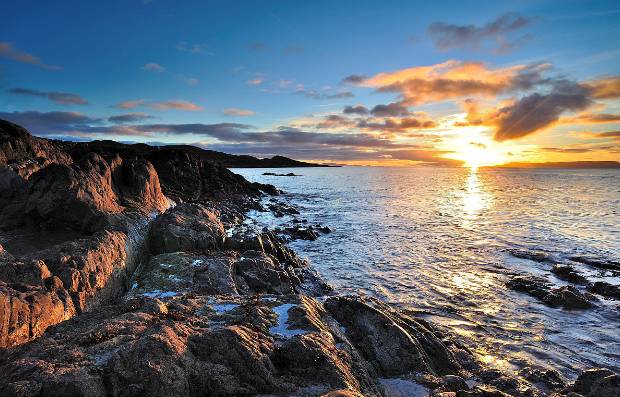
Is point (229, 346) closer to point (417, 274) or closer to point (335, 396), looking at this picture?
point (335, 396)

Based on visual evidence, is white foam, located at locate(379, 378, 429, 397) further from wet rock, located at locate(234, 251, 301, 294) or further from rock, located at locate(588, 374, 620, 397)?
wet rock, located at locate(234, 251, 301, 294)

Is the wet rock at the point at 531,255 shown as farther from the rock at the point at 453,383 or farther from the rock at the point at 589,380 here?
the rock at the point at 453,383

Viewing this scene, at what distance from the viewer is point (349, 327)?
917 centimetres

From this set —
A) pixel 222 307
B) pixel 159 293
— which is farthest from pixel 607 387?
pixel 159 293

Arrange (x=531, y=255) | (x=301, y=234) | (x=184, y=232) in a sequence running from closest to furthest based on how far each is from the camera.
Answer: (x=184, y=232), (x=531, y=255), (x=301, y=234)

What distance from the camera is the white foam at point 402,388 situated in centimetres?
781

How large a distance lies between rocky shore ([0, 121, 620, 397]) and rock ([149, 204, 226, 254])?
0.21ft

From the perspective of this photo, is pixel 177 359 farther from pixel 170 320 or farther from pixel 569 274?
pixel 569 274

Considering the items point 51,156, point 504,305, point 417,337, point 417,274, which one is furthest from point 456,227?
point 51,156

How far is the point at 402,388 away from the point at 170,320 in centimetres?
532

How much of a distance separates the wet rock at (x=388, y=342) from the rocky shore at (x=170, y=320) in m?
0.03

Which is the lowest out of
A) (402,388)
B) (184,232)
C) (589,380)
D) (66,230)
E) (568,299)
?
(568,299)

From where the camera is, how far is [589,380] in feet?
29.0

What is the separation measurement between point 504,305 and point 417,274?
5.19 metres
